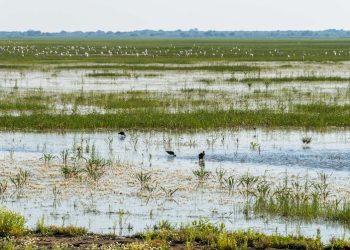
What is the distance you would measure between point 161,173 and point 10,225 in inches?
249

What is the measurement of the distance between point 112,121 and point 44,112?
12.3 ft

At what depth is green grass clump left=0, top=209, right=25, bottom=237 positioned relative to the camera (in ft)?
39.0

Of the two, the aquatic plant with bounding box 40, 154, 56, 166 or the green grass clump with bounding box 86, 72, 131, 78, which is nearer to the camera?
the aquatic plant with bounding box 40, 154, 56, 166

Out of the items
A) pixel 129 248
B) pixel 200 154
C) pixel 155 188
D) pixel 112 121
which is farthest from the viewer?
pixel 112 121

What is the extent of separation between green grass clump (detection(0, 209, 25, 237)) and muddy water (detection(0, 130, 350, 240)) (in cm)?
90

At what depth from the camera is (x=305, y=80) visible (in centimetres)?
4444

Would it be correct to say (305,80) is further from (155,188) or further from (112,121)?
(155,188)

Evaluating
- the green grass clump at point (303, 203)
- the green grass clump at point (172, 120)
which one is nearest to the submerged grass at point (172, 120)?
the green grass clump at point (172, 120)

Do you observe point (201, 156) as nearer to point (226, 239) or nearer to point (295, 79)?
point (226, 239)

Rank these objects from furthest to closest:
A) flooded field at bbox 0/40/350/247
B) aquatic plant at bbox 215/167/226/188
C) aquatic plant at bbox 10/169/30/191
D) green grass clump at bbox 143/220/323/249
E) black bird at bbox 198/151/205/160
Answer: black bird at bbox 198/151/205/160
aquatic plant at bbox 215/167/226/188
aquatic plant at bbox 10/169/30/191
flooded field at bbox 0/40/350/247
green grass clump at bbox 143/220/323/249

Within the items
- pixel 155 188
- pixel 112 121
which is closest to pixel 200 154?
pixel 155 188

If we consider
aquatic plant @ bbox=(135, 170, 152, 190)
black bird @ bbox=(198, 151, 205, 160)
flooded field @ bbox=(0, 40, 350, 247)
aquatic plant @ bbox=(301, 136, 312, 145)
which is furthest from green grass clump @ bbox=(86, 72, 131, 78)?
aquatic plant @ bbox=(135, 170, 152, 190)

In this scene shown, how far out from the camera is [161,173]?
707 inches

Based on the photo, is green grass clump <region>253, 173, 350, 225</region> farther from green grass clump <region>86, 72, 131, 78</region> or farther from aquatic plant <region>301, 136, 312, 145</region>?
green grass clump <region>86, 72, 131, 78</region>
